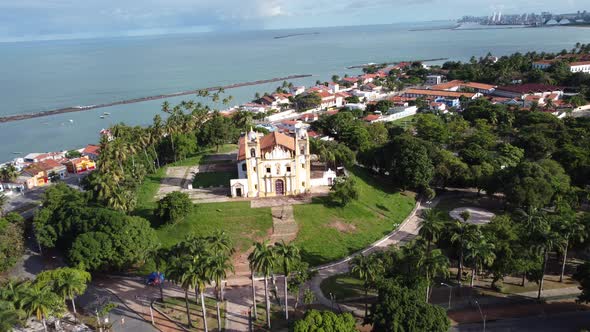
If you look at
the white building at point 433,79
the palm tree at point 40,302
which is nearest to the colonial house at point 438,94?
the white building at point 433,79

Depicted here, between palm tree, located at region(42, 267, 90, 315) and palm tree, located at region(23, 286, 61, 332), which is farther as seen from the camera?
palm tree, located at region(42, 267, 90, 315)

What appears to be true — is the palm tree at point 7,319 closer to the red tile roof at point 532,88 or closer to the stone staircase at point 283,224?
the stone staircase at point 283,224

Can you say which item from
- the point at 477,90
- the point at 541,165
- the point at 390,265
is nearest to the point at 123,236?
the point at 390,265

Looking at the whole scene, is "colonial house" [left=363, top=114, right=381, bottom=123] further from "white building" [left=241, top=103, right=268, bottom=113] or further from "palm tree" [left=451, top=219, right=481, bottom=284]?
"palm tree" [left=451, top=219, right=481, bottom=284]

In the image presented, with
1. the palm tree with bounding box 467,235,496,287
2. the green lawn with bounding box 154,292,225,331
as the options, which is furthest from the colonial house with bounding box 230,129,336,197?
the palm tree with bounding box 467,235,496,287

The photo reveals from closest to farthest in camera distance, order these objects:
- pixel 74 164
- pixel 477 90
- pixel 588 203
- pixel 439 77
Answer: pixel 588 203 < pixel 74 164 < pixel 477 90 < pixel 439 77

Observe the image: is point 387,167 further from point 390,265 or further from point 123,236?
point 123,236

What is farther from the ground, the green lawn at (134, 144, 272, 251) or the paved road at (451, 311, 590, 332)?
the green lawn at (134, 144, 272, 251)
